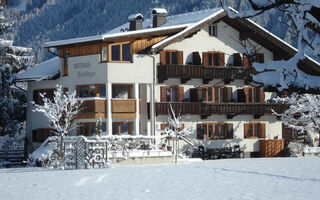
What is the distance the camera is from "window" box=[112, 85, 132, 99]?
37.8 metres

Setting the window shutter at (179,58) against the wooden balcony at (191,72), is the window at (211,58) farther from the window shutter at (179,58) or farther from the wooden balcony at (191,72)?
the window shutter at (179,58)

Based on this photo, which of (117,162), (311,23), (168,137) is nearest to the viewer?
(311,23)

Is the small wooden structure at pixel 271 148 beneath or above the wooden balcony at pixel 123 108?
beneath

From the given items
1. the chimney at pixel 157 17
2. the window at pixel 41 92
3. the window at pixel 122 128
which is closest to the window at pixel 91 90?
the window at pixel 122 128

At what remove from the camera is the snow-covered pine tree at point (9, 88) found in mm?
42469

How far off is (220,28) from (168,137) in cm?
944

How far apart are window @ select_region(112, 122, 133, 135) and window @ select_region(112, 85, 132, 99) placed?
1.59 meters

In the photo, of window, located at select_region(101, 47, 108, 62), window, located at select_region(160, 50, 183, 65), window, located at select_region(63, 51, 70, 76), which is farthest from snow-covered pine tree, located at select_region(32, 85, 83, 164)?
window, located at select_region(160, 50, 183, 65)

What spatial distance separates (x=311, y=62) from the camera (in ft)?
141

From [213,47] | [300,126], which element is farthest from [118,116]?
[300,126]

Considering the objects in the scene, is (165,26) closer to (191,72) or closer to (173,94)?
(191,72)

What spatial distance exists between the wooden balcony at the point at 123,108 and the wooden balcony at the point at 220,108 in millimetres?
1665

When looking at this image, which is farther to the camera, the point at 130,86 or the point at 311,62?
the point at 311,62

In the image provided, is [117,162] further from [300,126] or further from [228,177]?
[300,126]
